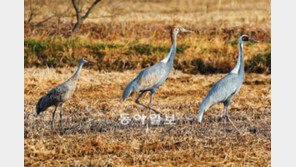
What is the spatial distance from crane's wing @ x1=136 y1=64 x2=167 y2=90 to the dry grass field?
0.55 m

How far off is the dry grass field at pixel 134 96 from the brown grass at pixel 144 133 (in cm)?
1

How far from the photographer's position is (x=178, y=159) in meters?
5.66

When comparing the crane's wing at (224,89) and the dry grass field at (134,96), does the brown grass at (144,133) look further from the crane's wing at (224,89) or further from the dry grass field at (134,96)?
the crane's wing at (224,89)

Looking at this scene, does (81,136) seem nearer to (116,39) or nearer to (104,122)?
(104,122)

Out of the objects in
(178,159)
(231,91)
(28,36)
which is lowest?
(178,159)

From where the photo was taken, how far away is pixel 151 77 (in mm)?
7027

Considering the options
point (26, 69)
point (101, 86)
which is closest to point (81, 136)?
point (101, 86)

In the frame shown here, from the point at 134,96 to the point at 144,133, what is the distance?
2.65 m

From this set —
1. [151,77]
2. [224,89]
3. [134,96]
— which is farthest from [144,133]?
[134,96]

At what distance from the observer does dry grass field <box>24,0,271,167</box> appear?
5855mm

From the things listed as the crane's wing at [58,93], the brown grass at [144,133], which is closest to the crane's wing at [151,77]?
the brown grass at [144,133]

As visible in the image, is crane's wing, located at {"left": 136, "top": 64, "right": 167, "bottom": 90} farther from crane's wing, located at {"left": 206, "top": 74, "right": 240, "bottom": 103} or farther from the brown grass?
crane's wing, located at {"left": 206, "top": 74, "right": 240, "bottom": 103}

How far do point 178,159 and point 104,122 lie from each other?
5.70ft

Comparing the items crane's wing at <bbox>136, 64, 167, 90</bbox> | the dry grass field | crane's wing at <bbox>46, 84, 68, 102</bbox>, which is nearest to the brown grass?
the dry grass field
